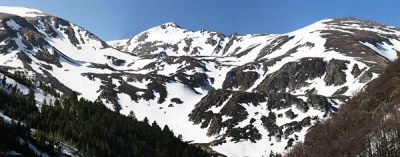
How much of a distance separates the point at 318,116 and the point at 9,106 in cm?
14537

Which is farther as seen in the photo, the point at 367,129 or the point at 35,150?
the point at 367,129

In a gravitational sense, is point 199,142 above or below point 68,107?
below

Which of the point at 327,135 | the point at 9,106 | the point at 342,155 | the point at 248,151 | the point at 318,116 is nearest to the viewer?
the point at 9,106

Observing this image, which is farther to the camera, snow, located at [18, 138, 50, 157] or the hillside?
the hillside

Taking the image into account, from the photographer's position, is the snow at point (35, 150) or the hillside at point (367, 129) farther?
the hillside at point (367, 129)

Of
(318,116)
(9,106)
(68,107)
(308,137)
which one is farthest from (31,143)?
(318,116)

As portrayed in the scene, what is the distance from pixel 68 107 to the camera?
98500mm

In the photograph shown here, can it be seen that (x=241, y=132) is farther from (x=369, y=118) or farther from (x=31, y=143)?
(x=31, y=143)

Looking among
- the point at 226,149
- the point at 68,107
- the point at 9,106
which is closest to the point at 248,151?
the point at 226,149

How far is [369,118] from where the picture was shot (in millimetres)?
126188

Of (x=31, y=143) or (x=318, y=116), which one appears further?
(x=318, y=116)

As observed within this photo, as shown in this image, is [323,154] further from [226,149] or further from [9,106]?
[9,106]

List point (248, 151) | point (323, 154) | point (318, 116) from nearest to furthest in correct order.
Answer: point (323, 154), point (248, 151), point (318, 116)

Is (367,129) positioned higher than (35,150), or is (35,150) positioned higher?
(367,129)
